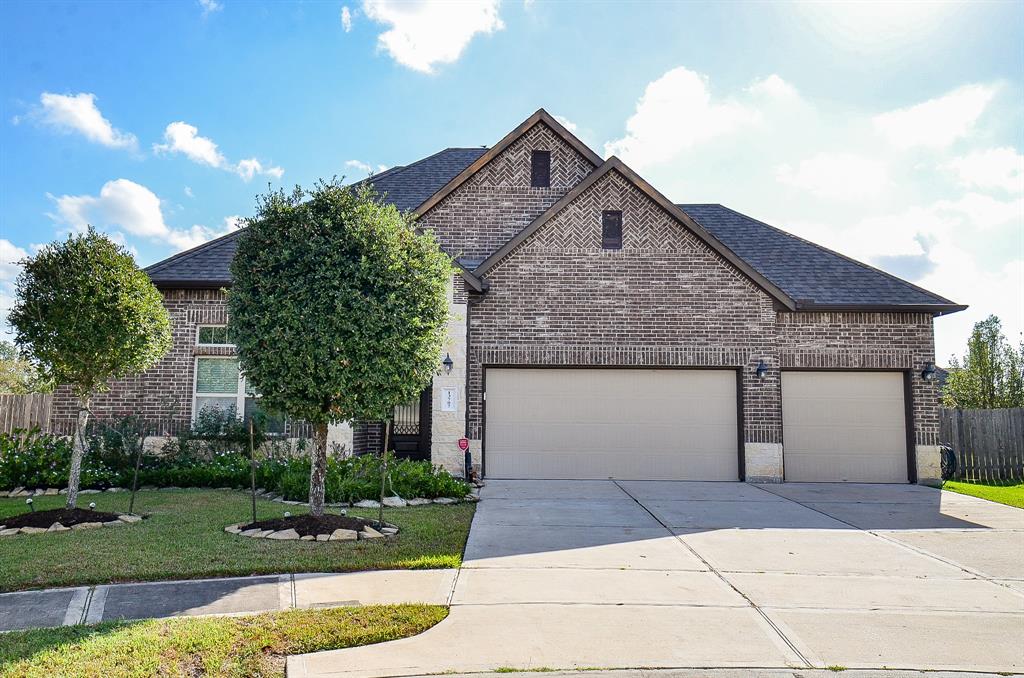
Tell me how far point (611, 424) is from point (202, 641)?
10465 millimetres

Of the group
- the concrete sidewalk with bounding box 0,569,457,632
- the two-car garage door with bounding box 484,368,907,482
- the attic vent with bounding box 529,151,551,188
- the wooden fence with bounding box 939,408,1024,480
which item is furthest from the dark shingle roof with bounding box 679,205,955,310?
the concrete sidewalk with bounding box 0,569,457,632

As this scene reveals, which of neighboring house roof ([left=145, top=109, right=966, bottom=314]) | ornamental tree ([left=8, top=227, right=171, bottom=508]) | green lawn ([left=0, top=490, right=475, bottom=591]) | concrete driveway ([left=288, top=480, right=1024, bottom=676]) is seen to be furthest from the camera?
neighboring house roof ([left=145, top=109, right=966, bottom=314])

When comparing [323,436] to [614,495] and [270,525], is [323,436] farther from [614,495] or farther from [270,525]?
[614,495]

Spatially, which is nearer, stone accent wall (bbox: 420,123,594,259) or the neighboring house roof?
the neighboring house roof

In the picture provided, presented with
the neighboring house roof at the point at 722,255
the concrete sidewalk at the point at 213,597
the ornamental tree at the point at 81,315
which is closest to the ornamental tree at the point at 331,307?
the ornamental tree at the point at 81,315

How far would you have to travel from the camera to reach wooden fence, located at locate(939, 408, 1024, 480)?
1639 centimetres

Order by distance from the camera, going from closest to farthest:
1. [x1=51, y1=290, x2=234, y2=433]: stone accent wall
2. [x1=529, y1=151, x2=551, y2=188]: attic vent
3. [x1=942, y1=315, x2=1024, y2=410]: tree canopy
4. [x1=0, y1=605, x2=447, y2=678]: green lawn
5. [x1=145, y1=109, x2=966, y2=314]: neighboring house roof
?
[x1=0, y1=605, x2=447, y2=678]: green lawn < [x1=51, y1=290, x2=234, y2=433]: stone accent wall < [x1=145, y1=109, x2=966, y2=314]: neighboring house roof < [x1=529, y1=151, x2=551, y2=188]: attic vent < [x1=942, y1=315, x2=1024, y2=410]: tree canopy

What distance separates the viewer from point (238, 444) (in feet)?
44.5

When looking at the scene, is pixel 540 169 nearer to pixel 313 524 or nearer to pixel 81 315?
pixel 81 315

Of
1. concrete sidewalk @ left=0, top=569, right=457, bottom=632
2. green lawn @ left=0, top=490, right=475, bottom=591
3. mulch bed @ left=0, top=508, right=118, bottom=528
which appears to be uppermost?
mulch bed @ left=0, top=508, right=118, bottom=528

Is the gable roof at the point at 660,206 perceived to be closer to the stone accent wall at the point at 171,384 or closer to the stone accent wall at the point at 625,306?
the stone accent wall at the point at 625,306

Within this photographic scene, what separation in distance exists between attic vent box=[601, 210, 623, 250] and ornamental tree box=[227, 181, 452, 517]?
6.53m

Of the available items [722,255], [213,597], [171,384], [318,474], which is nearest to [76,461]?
[318,474]

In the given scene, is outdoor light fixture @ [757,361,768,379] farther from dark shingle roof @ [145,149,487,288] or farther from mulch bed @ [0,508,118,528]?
mulch bed @ [0,508,118,528]
